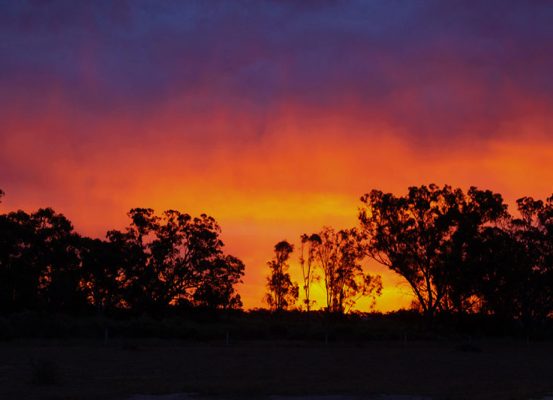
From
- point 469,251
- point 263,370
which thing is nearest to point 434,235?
point 469,251

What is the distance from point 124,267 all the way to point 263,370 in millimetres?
39776

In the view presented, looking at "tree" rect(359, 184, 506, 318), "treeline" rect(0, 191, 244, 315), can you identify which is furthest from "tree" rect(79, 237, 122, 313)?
"tree" rect(359, 184, 506, 318)

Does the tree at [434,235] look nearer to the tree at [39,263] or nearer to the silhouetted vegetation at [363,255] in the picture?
the silhouetted vegetation at [363,255]

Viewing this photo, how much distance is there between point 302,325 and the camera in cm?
6931

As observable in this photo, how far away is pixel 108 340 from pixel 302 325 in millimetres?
20514

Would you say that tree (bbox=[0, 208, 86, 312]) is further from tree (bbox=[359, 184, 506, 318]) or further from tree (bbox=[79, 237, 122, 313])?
tree (bbox=[359, 184, 506, 318])

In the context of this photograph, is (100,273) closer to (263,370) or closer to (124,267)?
(124,267)

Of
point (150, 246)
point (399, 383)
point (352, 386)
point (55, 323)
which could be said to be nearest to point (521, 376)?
point (399, 383)

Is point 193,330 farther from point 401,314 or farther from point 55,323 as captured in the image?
point 401,314

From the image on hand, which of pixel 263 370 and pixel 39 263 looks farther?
pixel 39 263

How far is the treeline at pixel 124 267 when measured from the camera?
7125cm

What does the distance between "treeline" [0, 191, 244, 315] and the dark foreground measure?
16123 mm

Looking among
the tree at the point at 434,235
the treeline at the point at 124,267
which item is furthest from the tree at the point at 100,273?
the tree at the point at 434,235

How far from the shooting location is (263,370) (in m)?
34.9
